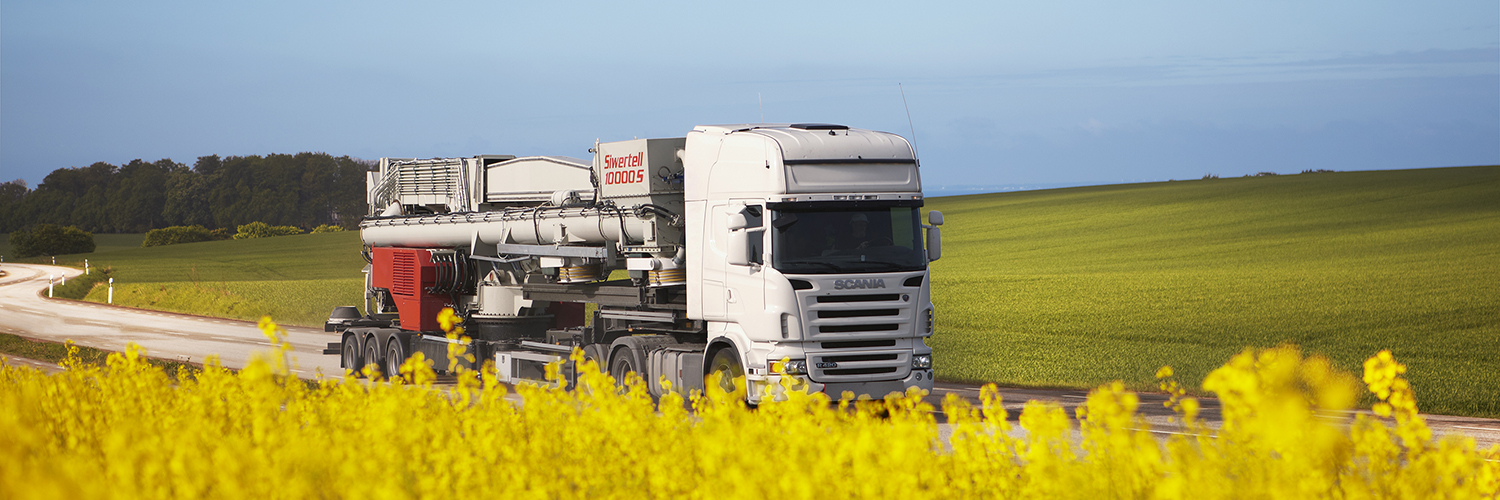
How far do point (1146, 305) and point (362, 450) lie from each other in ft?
81.9

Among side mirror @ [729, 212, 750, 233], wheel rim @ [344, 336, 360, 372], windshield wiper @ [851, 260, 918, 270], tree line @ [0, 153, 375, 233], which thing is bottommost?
wheel rim @ [344, 336, 360, 372]

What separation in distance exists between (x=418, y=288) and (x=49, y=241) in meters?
83.9

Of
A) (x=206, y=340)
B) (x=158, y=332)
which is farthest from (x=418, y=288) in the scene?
(x=158, y=332)

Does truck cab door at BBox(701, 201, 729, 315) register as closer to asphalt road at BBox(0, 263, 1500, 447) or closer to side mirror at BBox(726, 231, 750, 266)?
side mirror at BBox(726, 231, 750, 266)

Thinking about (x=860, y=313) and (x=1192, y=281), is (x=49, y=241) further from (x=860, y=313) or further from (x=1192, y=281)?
(x=860, y=313)

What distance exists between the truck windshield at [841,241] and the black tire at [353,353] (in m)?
10.8

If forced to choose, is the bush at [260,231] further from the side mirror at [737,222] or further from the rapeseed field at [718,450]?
the rapeseed field at [718,450]

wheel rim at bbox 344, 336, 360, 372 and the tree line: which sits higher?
the tree line

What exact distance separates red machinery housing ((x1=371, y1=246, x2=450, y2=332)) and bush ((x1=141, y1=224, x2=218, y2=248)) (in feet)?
275

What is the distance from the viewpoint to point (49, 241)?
291 feet

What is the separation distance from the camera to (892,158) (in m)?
13.7

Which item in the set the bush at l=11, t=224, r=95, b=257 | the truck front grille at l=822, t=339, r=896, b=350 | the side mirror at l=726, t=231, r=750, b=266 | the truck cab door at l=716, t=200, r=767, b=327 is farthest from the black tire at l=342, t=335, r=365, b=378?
the bush at l=11, t=224, r=95, b=257

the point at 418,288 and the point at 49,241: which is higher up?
the point at 49,241

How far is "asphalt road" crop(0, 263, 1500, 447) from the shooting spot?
14526mm
